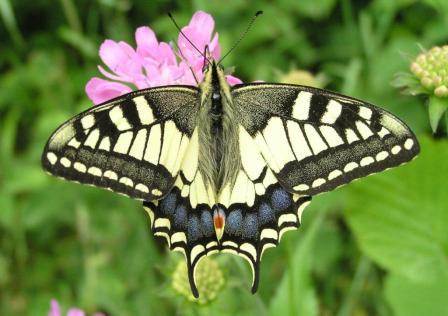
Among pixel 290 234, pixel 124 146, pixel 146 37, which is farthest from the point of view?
pixel 290 234

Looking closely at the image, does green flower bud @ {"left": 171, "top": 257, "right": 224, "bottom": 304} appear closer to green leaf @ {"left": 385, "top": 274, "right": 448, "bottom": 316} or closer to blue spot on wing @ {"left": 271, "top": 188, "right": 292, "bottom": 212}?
blue spot on wing @ {"left": 271, "top": 188, "right": 292, "bottom": 212}

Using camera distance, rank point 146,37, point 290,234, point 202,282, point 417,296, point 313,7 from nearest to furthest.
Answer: point 146,37
point 202,282
point 417,296
point 290,234
point 313,7

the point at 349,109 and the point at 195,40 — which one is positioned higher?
the point at 195,40

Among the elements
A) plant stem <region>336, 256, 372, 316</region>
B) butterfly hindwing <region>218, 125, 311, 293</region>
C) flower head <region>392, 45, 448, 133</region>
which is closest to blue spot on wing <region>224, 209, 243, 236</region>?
butterfly hindwing <region>218, 125, 311, 293</region>

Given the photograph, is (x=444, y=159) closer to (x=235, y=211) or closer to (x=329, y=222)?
(x=329, y=222)

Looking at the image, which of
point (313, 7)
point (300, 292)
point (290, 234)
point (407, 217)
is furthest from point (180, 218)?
point (313, 7)

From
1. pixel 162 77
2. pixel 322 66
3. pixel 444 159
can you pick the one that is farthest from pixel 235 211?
pixel 322 66

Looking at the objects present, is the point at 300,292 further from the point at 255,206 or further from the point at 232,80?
the point at 232,80
